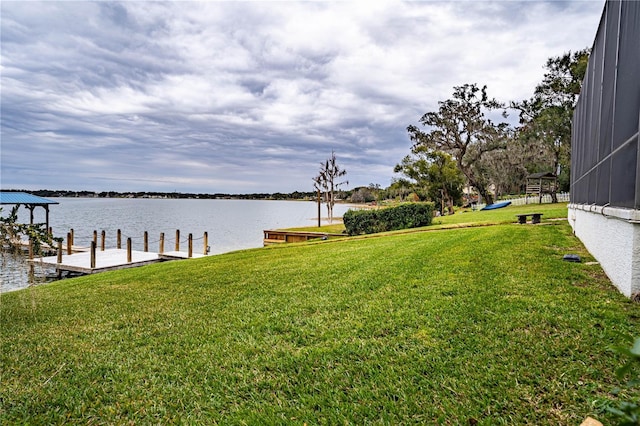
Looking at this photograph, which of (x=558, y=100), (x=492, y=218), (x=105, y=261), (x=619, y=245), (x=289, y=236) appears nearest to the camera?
(x=619, y=245)

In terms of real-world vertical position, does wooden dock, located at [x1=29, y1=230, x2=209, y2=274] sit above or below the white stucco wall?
below

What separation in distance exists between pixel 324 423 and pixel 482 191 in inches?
1298

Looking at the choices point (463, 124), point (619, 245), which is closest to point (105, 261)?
point (619, 245)

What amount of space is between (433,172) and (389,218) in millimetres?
17732

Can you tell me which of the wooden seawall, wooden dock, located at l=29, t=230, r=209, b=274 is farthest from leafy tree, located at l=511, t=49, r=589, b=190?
wooden dock, located at l=29, t=230, r=209, b=274

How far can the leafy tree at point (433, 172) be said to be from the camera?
3431cm

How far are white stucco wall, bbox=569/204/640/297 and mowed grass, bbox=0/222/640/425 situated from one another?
20cm

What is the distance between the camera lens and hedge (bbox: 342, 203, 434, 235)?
59.7 feet

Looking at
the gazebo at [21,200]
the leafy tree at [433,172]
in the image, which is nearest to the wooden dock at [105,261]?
the gazebo at [21,200]

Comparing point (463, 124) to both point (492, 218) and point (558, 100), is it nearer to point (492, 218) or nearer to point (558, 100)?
point (558, 100)

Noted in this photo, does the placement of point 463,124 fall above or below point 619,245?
above

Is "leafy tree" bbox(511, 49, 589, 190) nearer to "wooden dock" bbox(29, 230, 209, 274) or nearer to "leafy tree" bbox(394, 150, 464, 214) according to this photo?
"leafy tree" bbox(394, 150, 464, 214)

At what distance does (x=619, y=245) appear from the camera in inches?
152

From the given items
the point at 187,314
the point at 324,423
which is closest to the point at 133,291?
the point at 187,314
